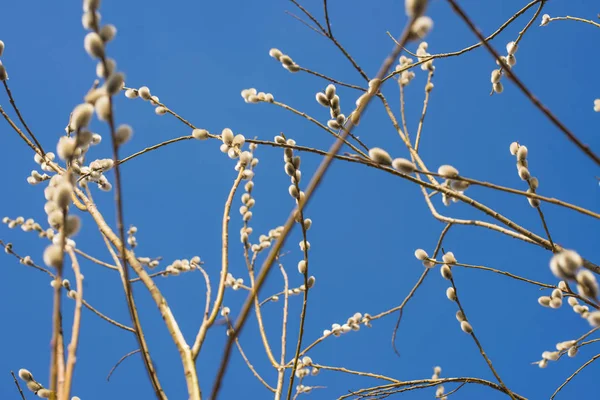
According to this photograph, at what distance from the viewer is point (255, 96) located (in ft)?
6.61

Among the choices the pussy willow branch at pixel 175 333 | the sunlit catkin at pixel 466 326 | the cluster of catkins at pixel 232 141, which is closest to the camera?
the pussy willow branch at pixel 175 333

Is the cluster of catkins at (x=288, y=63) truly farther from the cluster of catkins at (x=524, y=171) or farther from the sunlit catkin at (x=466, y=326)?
the sunlit catkin at (x=466, y=326)

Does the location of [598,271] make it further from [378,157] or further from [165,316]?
[165,316]

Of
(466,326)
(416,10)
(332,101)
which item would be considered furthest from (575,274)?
(332,101)

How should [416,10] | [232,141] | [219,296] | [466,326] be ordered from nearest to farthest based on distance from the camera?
[416,10]
[219,296]
[466,326]
[232,141]

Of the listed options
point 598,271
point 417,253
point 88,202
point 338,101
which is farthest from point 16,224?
point 598,271

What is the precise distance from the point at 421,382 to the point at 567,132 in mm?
955

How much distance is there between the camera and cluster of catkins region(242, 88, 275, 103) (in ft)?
6.46

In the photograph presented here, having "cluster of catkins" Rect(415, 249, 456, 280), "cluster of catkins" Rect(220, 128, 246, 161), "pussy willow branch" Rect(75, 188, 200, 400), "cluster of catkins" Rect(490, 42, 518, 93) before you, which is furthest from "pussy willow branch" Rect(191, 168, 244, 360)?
"cluster of catkins" Rect(490, 42, 518, 93)

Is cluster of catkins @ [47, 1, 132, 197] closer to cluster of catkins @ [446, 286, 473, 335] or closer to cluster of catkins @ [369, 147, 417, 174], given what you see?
cluster of catkins @ [369, 147, 417, 174]

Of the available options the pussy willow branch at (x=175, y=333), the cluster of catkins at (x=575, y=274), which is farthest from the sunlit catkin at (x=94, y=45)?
the cluster of catkins at (x=575, y=274)

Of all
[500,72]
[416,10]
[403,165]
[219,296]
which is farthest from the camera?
[500,72]

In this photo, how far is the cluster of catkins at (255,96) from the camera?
197 cm

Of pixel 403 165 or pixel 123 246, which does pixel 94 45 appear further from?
pixel 403 165
